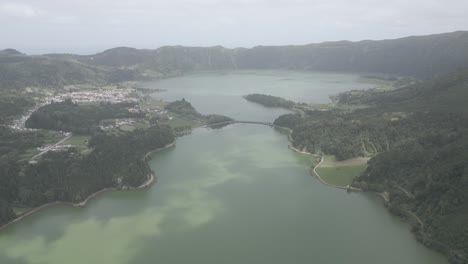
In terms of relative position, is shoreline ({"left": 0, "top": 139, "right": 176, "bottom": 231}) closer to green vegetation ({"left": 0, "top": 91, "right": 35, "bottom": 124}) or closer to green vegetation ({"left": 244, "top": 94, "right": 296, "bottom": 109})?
green vegetation ({"left": 0, "top": 91, "right": 35, "bottom": 124})

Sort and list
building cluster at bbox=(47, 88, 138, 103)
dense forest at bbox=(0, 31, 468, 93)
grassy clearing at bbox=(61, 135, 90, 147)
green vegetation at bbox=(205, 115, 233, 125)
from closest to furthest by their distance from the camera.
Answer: grassy clearing at bbox=(61, 135, 90, 147) → green vegetation at bbox=(205, 115, 233, 125) → building cluster at bbox=(47, 88, 138, 103) → dense forest at bbox=(0, 31, 468, 93)

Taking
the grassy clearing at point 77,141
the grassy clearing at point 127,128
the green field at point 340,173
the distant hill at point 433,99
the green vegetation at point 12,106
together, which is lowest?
the green field at point 340,173

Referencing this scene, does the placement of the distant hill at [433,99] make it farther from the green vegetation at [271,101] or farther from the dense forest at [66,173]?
the dense forest at [66,173]

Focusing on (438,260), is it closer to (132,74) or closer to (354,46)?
(132,74)

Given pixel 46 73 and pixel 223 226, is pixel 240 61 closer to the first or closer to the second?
pixel 46 73

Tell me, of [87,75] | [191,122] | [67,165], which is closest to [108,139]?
[67,165]

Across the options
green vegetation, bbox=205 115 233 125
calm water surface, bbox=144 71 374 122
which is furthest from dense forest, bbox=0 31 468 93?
green vegetation, bbox=205 115 233 125

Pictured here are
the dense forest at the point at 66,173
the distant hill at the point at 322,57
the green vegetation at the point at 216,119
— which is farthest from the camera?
the distant hill at the point at 322,57

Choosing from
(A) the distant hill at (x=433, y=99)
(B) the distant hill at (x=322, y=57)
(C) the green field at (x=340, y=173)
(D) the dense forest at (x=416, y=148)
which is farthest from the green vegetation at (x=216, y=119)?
(B) the distant hill at (x=322, y=57)
